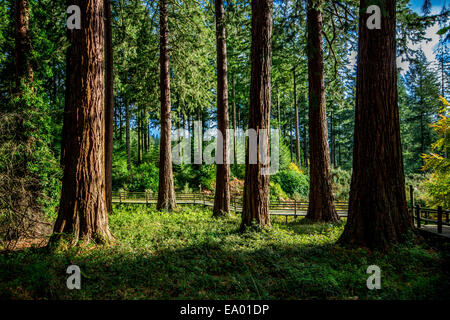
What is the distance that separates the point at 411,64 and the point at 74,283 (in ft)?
32.3

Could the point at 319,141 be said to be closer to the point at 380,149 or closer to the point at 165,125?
the point at 380,149

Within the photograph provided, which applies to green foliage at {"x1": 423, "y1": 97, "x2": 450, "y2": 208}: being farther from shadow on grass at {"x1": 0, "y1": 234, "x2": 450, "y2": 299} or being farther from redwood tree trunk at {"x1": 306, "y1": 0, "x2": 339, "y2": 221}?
shadow on grass at {"x1": 0, "y1": 234, "x2": 450, "y2": 299}

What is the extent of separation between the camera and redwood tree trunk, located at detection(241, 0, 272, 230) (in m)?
6.81

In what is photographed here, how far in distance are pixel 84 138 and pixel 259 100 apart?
4.76m

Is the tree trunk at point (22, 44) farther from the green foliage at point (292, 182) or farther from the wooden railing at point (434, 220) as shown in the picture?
the green foliage at point (292, 182)

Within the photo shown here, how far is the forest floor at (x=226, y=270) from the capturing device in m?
3.57

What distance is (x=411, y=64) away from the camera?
6781 millimetres

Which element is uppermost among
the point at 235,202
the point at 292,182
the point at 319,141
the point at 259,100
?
the point at 259,100

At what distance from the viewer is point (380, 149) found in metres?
5.17

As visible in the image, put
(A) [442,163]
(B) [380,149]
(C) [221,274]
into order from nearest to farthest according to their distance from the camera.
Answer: (C) [221,274], (B) [380,149], (A) [442,163]

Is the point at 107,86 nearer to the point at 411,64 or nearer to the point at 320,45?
the point at 320,45

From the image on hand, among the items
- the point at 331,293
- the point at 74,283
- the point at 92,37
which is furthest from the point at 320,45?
the point at 74,283

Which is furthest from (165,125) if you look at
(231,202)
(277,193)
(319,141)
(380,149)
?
(277,193)
